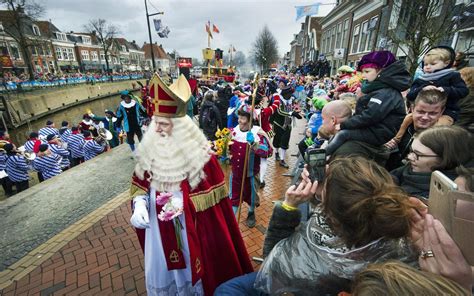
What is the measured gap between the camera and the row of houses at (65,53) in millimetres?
36781

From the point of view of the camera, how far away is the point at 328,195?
1.09m

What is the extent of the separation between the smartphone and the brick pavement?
79.6 inches

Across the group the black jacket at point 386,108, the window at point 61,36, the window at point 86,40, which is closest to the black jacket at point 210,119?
the black jacket at point 386,108

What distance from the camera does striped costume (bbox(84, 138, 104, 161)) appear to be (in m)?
8.24


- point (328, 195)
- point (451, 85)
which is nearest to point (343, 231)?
point (328, 195)

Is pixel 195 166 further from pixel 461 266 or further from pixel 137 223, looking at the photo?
pixel 461 266

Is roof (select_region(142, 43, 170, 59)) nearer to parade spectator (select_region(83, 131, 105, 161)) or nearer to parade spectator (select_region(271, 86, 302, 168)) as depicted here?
parade spectator (select_region(83, 131, 105, 161))

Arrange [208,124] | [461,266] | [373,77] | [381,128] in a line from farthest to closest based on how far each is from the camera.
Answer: [208,124], [373,77], [381,128], [461,266]

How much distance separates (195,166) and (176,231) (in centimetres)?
55

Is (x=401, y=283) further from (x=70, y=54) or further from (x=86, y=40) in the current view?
(x=86, y=40)

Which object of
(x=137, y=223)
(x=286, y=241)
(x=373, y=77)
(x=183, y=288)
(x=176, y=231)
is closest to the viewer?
(x=286, y=241)

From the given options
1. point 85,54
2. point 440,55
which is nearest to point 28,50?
point 85,54

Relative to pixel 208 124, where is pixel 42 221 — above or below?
below

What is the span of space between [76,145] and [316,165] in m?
8.86
